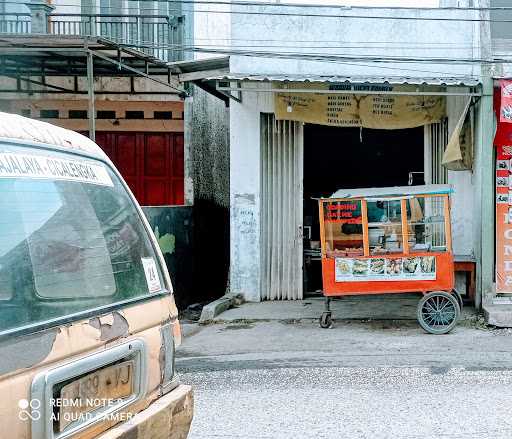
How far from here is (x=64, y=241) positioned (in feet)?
8.16

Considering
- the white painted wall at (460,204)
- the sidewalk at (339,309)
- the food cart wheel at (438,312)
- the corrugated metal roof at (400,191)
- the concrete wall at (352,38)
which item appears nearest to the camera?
the corrugated metal roof at (400,191)

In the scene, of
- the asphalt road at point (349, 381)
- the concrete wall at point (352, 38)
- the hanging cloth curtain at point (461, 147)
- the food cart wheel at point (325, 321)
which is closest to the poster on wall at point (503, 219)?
the hanging cloth curtain at point (461, 147)

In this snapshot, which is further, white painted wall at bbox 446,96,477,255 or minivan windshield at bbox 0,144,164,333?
white painted wall at bbox 446,96,477,255

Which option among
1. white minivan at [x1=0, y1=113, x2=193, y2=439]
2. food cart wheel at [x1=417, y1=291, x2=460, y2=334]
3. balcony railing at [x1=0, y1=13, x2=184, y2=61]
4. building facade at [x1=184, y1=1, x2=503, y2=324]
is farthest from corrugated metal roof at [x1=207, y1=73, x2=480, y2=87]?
white minivan at [x1=0, y1=113, x2=193, y2=439]

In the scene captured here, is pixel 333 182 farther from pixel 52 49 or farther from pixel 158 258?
pixel 158 258

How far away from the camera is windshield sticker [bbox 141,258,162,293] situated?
119 inches

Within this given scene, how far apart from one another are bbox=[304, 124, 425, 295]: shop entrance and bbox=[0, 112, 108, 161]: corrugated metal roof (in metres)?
9.37

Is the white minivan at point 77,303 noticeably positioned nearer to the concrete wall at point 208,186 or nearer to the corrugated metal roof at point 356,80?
the corrugated metal roof at point 356,80

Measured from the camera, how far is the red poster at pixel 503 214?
9.06m

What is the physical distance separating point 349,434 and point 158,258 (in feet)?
7.80

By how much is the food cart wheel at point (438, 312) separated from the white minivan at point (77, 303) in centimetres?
570

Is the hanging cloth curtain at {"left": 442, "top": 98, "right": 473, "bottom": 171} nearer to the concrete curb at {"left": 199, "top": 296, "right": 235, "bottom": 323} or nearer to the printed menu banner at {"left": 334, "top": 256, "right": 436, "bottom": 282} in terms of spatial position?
the printed menu banner at {"left": 334, "top": 256, "right": 436, "bottom": 282}

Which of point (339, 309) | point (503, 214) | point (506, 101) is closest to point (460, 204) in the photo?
point (503, 214)

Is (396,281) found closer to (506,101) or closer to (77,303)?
(506,101)
